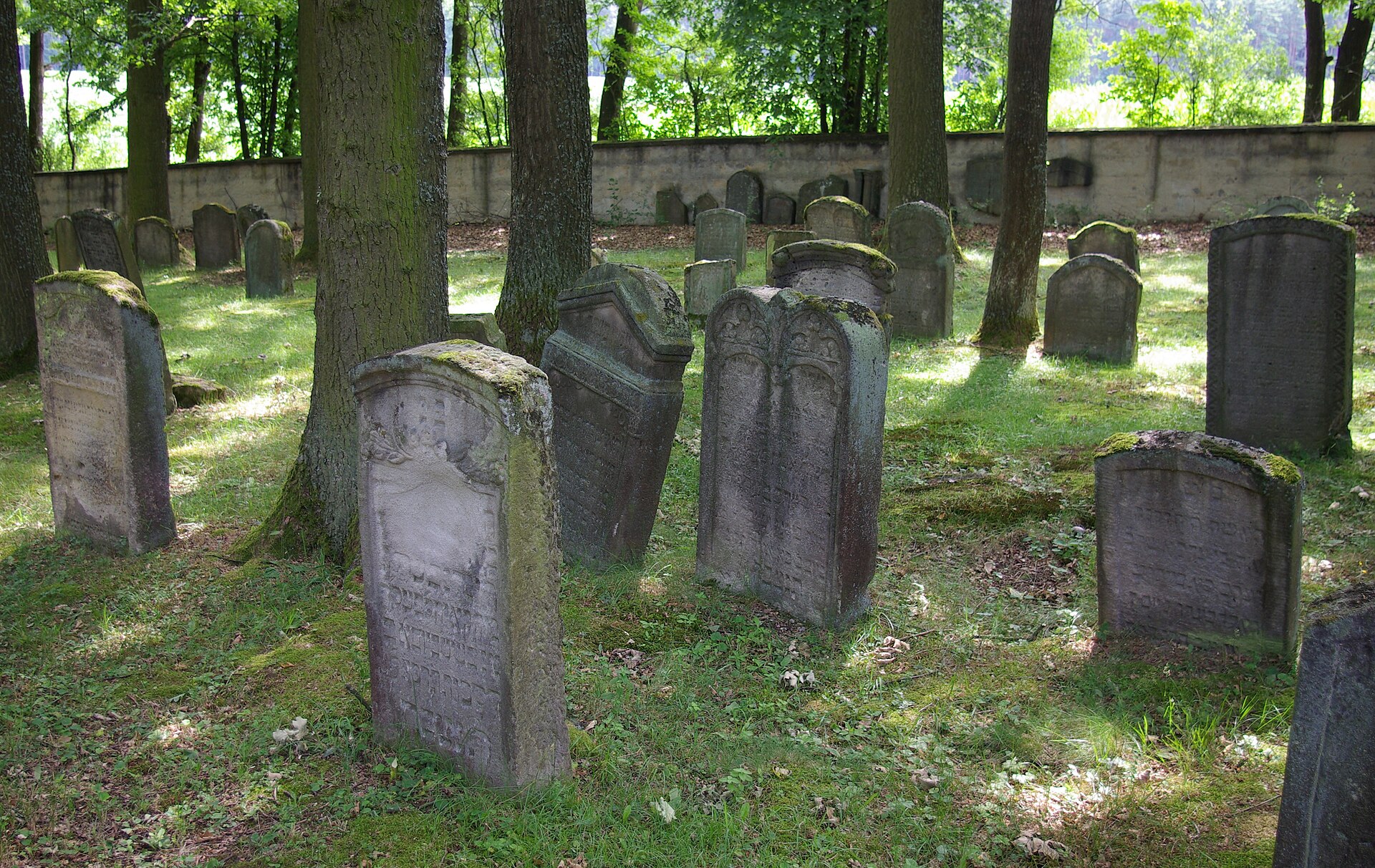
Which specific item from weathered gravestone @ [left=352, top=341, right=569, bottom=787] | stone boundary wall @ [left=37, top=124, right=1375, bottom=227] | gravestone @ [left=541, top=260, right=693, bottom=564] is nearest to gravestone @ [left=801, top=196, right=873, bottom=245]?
stone boundary wall @ [left=37, top=124, right=1375, bottom=227]

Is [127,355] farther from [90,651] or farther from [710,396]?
→ [710,396]

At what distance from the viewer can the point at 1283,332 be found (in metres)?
7.39

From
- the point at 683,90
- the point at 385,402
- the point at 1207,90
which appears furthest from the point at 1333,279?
the point at 1207,90

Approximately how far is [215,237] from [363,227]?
619 inches

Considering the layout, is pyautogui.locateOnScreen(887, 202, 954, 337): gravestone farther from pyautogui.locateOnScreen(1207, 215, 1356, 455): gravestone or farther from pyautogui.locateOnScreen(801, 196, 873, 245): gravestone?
pyautogui.locateOnScreen(1207, 215, 1356, 455): gravestone

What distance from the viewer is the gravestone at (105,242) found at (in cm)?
1380

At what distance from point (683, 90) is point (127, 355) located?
2680 centimetres

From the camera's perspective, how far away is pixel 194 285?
17.5 metres

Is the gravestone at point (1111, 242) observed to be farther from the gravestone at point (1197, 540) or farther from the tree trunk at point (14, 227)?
the tree trunk at point (14, 227)

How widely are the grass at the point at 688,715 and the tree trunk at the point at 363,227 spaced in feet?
1.66

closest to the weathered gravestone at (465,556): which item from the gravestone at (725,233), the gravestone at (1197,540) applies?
the gravestone at (1197,540)

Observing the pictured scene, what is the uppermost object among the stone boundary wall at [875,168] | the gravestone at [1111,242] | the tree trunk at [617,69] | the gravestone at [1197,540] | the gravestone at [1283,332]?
the tree trunk at [617,69]

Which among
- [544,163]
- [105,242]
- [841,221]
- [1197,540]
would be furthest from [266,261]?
[1197,540]

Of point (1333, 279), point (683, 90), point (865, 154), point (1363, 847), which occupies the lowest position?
point (1363, 847)
